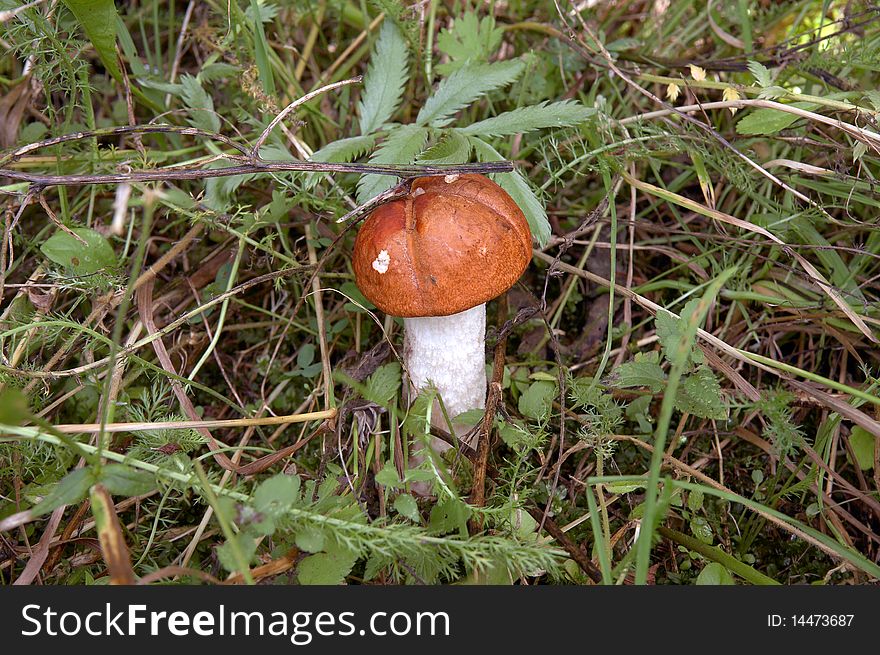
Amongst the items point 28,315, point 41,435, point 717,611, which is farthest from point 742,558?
point 28,315

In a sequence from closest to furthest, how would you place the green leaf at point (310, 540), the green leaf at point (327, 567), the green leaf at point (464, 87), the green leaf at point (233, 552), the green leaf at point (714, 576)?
the green leaf at point (233, 552)
the green leaf at point (310, 540)
the green leaf at point (327, 567)
the green leaf at point (714, 576)
the green leaf at point (464, 87)

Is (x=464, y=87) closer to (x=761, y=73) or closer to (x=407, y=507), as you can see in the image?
(x=761, y=73)

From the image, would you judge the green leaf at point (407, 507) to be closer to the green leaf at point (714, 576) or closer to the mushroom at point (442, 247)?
the mushroom at point (442, 247)

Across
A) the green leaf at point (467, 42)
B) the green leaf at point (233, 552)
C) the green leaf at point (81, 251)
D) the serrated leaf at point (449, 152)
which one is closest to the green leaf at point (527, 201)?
the serrated leaf at point (449, 152)

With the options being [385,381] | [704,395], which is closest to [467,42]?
[385,381]

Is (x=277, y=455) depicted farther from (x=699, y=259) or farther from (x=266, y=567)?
(x=699, y=259)

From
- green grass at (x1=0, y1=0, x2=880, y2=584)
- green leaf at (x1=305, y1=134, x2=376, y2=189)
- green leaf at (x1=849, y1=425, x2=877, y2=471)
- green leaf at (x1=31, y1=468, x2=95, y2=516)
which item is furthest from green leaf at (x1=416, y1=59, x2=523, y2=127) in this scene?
green leaf at (x1=849, y1=425, x2=877, y2=471)
